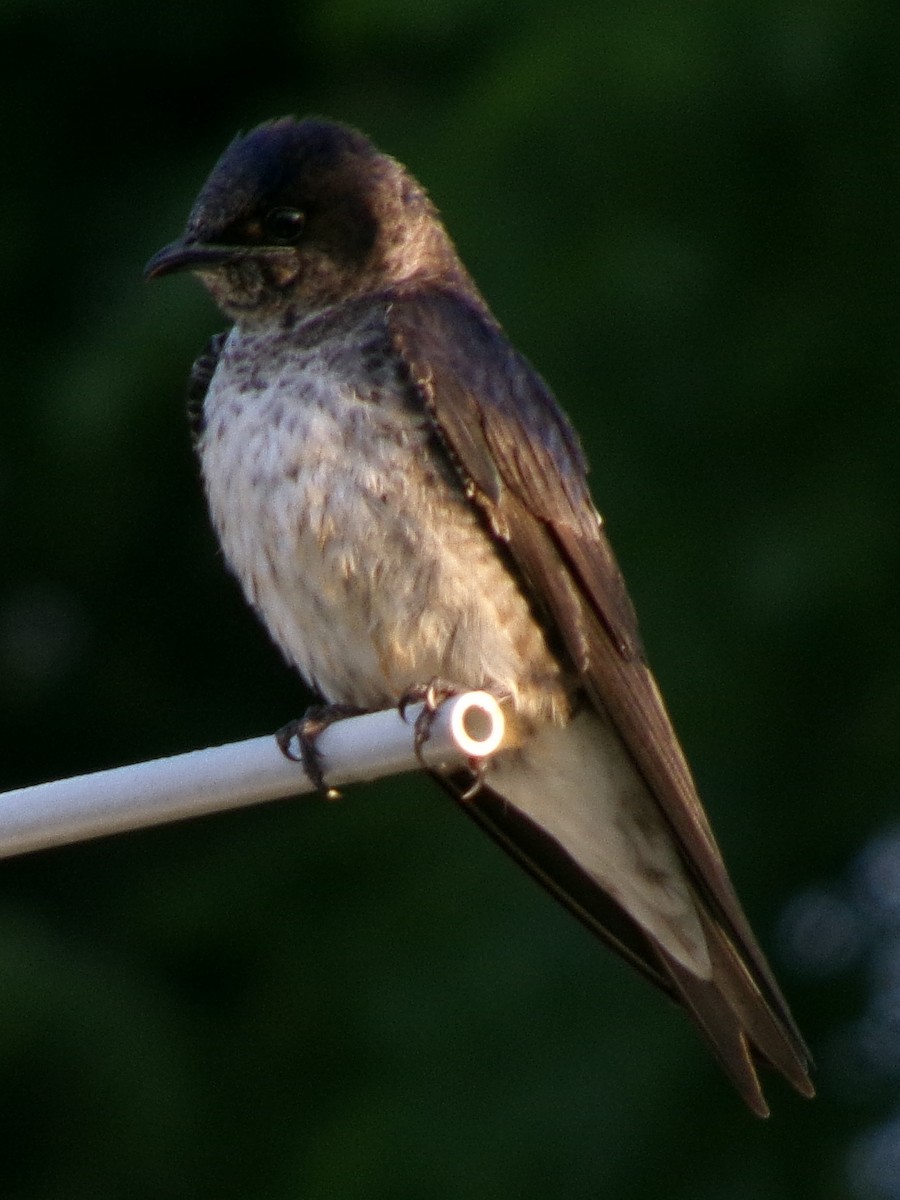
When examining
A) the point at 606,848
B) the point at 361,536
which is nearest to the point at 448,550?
the point at 361,536

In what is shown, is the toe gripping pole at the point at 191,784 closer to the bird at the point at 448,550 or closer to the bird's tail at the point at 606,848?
the bird at the point at 448,550

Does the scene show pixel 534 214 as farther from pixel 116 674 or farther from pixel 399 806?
pixel 116 674

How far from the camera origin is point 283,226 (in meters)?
4.22

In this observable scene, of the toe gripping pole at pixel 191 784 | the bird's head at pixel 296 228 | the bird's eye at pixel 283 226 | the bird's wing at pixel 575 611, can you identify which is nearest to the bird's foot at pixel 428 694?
the bird's wing at pixel 575 611

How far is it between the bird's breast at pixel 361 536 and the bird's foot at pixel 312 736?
5 cm

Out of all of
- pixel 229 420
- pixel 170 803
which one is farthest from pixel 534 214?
pixel 170 803

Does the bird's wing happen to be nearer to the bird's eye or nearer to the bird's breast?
the bird's breast

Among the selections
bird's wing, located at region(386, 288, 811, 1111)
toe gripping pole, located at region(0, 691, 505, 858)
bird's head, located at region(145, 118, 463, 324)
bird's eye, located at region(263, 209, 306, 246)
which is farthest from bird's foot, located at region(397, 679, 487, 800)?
bird's eye, located at region(263, 209, 306, 246)

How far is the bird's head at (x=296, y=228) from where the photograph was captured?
163 inches

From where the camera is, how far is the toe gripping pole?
2.60m

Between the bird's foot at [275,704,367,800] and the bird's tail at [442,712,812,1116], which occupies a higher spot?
the bird's foot at [275,704,367,800]

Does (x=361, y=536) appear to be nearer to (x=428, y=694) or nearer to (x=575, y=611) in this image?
(x=428, y=694)

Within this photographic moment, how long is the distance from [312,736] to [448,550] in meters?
0.48

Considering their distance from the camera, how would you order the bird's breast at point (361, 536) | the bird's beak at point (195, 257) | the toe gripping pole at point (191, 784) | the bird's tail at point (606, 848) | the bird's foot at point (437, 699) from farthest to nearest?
1. the bird's beak at point (195, 257)
2. the bird's tail at point (606, 848)
3. the bird's breast at point (361, 536)
4. the bird's foot at point (437, 699)
5. the toe gripping pole at point (191, 784)
